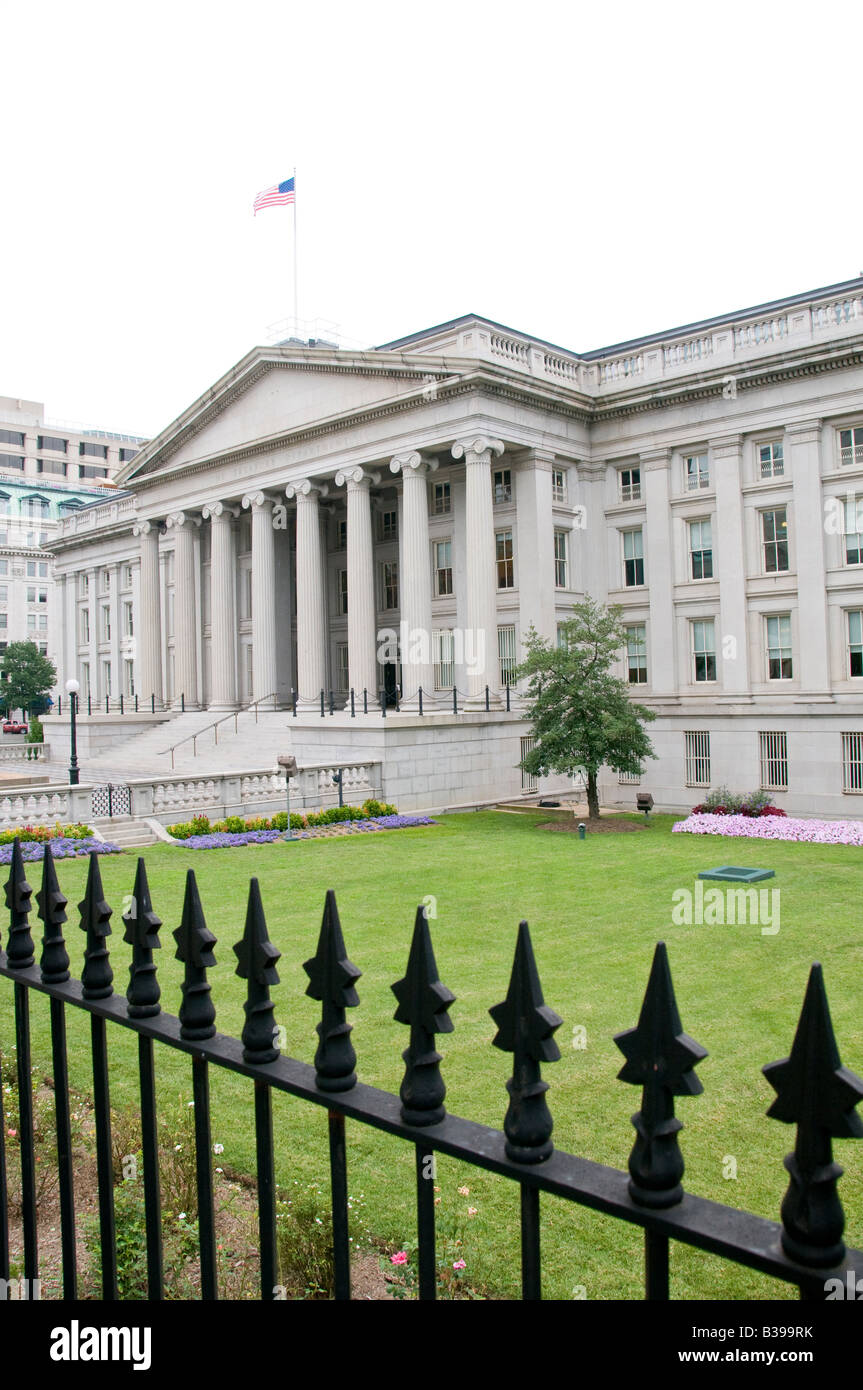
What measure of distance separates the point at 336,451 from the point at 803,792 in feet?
77.5

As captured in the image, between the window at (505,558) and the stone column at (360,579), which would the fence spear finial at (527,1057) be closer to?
the window at (505,558)

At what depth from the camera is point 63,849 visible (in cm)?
2345

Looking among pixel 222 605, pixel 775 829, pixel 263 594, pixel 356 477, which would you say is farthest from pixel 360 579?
pixel 775 829

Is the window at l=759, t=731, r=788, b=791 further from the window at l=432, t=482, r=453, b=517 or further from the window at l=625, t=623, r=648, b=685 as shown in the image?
the window at l=432, t=482, r=453, b=517

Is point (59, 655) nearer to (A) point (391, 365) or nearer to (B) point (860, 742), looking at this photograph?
(A) point (391, 365)

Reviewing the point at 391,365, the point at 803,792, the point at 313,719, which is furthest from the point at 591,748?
the point at 391,365

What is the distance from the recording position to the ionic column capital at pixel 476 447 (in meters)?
37.0

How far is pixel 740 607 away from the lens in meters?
36.4

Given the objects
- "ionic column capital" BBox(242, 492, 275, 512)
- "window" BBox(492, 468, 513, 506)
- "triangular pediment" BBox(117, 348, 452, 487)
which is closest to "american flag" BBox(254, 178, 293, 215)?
"triangular pediment" BBox(117, 348, 452, 487)

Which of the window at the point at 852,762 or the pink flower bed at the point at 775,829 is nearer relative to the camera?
the pink flower bed at the point at 775,829

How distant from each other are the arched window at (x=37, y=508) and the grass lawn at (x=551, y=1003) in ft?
328

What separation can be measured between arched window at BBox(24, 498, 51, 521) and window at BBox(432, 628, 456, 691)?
279 ft

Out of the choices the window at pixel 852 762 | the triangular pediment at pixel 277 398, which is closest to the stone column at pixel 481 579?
Answer: the triangular pediment at pixel 277 398

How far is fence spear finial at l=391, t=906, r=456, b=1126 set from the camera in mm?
2455
